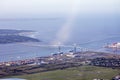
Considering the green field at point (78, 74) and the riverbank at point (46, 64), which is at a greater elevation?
the riverbank at point (46, 64)

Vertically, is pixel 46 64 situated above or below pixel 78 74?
above

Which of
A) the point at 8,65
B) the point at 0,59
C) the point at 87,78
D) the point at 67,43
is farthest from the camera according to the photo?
the point at 67,43

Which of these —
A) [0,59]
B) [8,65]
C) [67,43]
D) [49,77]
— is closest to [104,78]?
[49,77]

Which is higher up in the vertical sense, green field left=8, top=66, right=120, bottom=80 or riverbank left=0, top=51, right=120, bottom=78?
riverbank left=0, top=51, right=120, bottom=78

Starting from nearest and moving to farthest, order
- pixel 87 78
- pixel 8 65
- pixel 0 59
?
pixel 87 78
pixel 8 65
pixel 0 59

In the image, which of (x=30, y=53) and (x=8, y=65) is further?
(x=30, y=53)

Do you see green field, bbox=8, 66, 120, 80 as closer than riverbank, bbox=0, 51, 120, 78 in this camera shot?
Yes

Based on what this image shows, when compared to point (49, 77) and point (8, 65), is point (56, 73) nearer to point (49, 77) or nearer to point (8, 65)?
point (49, 77)

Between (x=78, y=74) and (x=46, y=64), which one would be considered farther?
(x=46, y=64)
